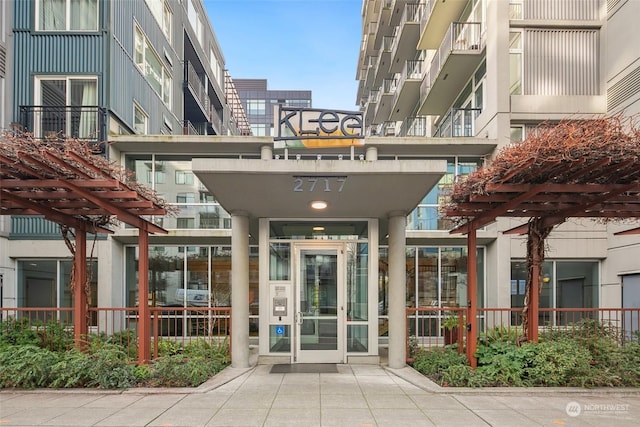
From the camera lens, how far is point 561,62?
13969 millimetres

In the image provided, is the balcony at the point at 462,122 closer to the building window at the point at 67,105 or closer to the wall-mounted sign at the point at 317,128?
the wall-mounted sign at the point at 317,128

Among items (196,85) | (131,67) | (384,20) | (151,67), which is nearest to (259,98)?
(384,20)

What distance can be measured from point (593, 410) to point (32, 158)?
27.1 feet

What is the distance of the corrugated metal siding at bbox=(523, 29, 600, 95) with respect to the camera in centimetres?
1388

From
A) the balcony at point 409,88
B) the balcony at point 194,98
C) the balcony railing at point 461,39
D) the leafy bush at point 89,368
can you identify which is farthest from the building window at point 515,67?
the balcony at point 194,98

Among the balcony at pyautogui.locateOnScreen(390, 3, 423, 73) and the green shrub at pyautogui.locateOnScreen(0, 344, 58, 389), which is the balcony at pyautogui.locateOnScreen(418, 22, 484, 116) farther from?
the green shrub at pyautogui.locateOnScreen(0, 344, 58, 389)

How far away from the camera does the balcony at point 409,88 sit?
70.6 feet

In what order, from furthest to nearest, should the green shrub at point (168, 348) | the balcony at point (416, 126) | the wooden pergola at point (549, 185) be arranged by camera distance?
the balcony at point (416, 126)
the green shrub at point (168, 348)
the wooden pergola at point (549, 185)

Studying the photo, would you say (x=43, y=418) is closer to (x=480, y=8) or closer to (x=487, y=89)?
(x=487, y=89)

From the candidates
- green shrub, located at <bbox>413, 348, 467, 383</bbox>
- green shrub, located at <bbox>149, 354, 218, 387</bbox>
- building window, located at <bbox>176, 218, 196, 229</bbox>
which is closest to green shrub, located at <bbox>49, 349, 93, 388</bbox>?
green shrub, located at <bbox>149, 354, 218, 387</bbox>

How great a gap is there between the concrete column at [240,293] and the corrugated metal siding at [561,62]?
9.45 meters

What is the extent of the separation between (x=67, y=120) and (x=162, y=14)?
7.37 metres

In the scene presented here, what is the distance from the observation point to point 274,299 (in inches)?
388

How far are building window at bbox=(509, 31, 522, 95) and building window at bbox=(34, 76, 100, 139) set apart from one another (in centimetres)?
1210
